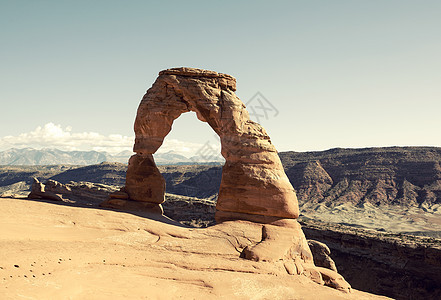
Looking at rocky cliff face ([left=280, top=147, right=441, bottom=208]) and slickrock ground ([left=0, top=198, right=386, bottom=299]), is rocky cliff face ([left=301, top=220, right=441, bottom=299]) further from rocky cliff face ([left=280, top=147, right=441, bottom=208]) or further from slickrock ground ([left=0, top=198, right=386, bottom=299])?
rocky cliff face ([left=280, top=147, right=441, bottom=208])

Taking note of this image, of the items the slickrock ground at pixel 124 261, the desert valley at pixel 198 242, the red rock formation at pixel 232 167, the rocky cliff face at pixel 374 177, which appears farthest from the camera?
the rocky cliff face at pixel 374 177

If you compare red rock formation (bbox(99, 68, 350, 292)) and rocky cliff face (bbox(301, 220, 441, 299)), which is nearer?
red rock formation (bbox(99, 68, 350, 292))

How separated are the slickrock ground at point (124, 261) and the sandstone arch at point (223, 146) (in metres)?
1.74

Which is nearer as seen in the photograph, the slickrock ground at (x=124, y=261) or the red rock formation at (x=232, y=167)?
the slickrock ground at (x=124, y=261)

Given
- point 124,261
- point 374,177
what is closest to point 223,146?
point 124,261

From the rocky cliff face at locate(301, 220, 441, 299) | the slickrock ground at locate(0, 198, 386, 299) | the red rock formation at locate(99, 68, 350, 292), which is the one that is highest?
the red rock formation at locate(99, 68, 350, 292)

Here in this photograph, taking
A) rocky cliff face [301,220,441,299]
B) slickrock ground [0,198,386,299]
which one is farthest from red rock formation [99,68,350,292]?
rocky cliff face [301,220,441,299]

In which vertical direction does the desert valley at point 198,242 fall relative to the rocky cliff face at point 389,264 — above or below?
above

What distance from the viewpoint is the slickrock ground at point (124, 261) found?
869 centimetres

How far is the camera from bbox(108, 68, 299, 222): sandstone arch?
1658 centimetres

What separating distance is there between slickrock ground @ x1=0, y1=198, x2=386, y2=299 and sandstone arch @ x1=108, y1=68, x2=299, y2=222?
1.74m

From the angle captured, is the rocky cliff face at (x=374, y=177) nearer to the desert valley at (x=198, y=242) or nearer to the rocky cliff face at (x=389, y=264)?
the rocky cliff face at (x=389, y=264)

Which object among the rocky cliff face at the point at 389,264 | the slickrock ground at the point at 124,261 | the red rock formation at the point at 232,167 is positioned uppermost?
the red rock formation at the point at 232,167

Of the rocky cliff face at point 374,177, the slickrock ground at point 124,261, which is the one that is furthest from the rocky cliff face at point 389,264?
the rocky cliff face at point 374,177
